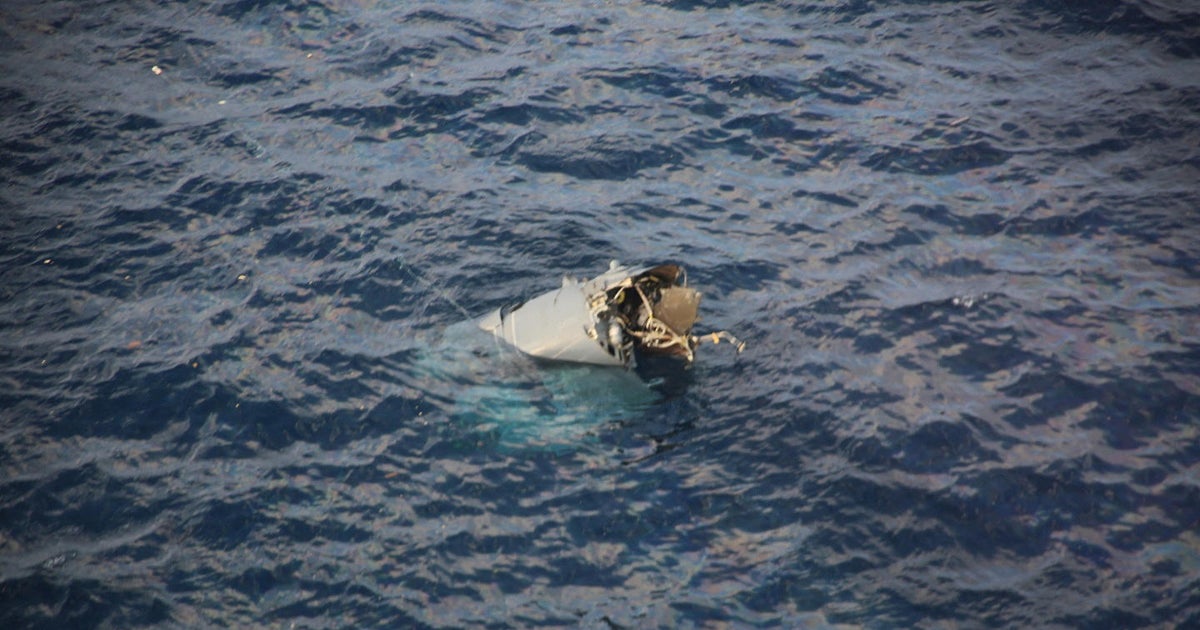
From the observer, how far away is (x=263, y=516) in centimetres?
1036

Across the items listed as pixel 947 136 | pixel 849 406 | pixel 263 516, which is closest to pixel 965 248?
pixel 947 136

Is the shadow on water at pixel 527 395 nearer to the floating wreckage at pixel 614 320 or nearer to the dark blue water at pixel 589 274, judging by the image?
the dark blue water at pixel 589 274

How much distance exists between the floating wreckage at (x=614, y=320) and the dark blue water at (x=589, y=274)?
0.40 meters

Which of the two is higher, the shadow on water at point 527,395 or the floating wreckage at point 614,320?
the floating wreckage at point 614,320

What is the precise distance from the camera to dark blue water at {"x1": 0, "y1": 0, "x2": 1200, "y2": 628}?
978cm

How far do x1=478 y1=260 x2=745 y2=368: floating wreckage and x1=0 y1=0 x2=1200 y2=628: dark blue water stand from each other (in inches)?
15.9

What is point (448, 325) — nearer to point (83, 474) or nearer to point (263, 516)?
point (263, 516)

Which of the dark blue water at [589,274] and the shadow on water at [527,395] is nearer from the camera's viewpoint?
the dark blue water at [589,274]

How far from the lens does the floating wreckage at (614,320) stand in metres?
11.3

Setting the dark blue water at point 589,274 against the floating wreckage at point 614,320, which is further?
the floating wreckage at point 614,320

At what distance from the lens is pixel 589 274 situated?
44.3 feet

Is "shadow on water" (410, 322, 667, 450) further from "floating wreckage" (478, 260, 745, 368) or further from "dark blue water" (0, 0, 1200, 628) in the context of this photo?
"floating wreckage" (478, 260, 745, 368)

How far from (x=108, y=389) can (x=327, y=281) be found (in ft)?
10.6

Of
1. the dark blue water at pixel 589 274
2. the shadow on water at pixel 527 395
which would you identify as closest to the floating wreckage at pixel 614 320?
the shadow on water at pixel 527 395
